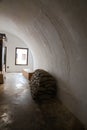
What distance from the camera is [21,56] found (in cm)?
1016

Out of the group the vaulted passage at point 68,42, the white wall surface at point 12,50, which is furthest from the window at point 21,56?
the vaulted passage at point 68,42

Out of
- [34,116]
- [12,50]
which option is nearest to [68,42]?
[34,116]

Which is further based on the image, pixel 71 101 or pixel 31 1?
pixel 71 101

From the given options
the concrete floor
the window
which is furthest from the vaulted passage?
the window

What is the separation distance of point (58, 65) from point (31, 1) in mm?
1826

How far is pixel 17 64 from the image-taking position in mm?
10062

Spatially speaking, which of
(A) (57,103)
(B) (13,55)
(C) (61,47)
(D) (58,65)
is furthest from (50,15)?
(B) (13,55)

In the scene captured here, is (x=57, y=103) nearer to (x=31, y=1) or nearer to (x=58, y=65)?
(x=58, y=65)

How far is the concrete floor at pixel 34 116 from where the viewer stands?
2562mm

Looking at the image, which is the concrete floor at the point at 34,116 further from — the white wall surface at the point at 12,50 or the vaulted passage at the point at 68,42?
the white wall surface at the point at 12,50

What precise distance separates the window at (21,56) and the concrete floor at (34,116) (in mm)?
6168

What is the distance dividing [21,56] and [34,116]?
24.5ft

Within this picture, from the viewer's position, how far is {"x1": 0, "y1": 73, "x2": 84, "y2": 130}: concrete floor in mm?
2562

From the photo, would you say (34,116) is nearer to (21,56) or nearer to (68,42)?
(68,42)
